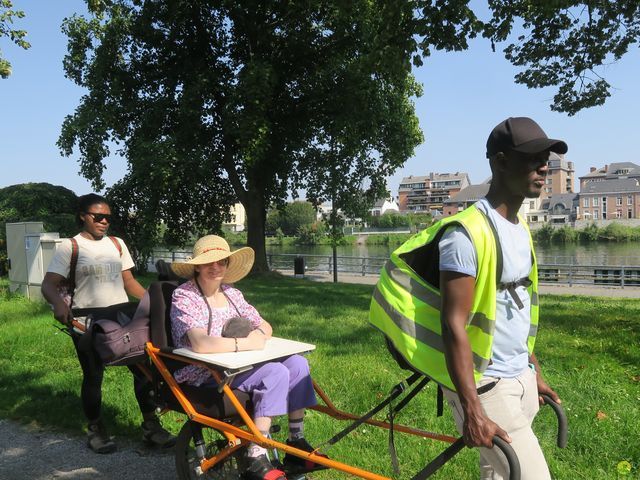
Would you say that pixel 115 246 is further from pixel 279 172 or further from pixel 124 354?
pixel 279 172

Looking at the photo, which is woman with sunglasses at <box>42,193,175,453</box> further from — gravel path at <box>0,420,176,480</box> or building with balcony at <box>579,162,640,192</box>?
building with balcony at <box>579,162,640,192</box>

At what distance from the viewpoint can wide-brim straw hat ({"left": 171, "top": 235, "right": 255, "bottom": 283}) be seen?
3764 millimetres

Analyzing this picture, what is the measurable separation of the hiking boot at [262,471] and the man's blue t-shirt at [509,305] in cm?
137

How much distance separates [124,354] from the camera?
3.59 meters

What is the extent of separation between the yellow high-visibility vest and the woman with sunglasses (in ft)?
9.24

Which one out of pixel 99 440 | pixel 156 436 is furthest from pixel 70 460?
pixel 156 436

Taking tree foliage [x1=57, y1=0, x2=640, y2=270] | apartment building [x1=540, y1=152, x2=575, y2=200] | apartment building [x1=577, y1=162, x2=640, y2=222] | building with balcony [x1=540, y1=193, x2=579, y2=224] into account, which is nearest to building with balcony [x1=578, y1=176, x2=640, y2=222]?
apartment building [x1=577, y1=162, x2=640, y2=222]

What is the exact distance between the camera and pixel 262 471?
3037 mm

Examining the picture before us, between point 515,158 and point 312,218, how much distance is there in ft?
313

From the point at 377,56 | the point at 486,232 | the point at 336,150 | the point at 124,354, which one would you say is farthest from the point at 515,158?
the point at 336,150

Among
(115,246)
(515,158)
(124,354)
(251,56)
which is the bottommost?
(124,354)

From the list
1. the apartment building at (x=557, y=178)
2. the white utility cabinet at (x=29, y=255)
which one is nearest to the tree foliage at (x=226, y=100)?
the white utility cabinet at (x=29, y=255)

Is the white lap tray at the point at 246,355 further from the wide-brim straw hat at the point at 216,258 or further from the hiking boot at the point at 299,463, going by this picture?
the wide-brim straw hat at the point at 216,258

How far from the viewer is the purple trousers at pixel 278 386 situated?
3.23 meters
